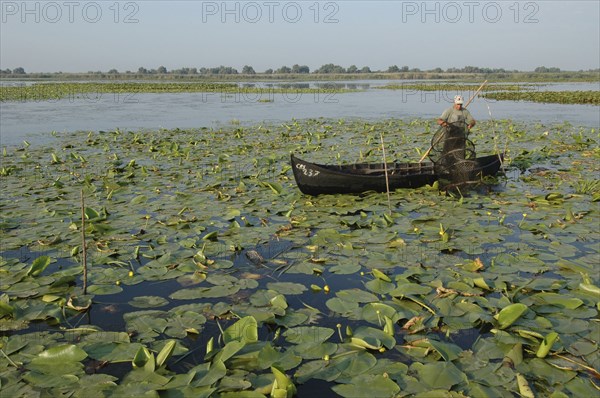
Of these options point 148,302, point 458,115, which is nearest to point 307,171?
point 458,115

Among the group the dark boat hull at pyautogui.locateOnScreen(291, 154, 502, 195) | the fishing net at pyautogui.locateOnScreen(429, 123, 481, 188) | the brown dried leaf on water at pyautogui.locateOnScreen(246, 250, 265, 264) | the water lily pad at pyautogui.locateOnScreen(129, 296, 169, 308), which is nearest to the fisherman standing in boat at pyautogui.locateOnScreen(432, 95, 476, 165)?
the fishing net at pyautogui.locateOnScreen(429, 123, 481, 188)

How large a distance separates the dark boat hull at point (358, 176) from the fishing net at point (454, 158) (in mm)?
162

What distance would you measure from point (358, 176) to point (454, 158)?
1.53m

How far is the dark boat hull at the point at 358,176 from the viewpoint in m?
6.89

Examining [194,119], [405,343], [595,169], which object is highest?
[194,119]

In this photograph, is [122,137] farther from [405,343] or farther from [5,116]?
[405,343]

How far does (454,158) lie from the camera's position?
7273mm

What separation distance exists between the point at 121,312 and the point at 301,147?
8.50 m

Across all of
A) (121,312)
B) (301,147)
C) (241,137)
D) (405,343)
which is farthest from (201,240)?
(241,137)

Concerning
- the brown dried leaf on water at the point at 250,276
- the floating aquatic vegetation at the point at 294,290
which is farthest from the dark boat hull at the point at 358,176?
→ the brown dried leaf on water at the point at 250,276

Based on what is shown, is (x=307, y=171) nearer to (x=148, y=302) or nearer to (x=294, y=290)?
(x=294, y=290)

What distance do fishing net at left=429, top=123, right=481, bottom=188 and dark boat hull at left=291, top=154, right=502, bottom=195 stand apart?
0.16 m

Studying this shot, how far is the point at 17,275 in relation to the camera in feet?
13.9

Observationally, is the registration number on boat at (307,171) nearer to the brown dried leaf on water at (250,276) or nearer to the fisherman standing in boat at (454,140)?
the fisherman standing in boat at (454,140)
